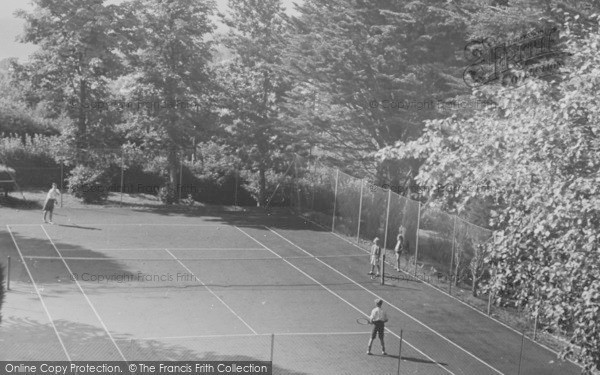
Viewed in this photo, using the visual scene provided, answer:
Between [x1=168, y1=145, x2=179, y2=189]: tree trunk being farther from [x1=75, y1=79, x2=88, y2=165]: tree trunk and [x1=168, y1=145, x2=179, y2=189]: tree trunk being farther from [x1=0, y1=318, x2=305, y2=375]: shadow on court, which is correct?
[x1=0, y1=318, x2=305, y2=375]: shadow on court

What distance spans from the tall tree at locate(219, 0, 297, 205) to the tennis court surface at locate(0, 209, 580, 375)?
851 cm

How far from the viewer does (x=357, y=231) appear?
116 feet

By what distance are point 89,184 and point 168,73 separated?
6.75 meters

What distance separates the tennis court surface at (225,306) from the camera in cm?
1966

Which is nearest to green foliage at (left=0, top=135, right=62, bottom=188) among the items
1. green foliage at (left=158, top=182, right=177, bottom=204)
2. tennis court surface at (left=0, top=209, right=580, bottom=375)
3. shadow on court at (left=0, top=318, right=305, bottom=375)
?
green foliage at (left=158, top=182, right=177, bottom=204)

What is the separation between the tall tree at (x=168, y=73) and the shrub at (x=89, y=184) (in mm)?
3096

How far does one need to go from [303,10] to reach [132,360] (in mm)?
28287

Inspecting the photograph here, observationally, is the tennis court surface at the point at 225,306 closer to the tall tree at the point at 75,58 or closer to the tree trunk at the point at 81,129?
the tree trunk at the point at 81,129

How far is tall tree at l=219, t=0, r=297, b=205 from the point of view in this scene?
141ft

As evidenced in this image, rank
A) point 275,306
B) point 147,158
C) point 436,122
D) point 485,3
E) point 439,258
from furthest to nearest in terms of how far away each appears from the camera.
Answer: point 147,158 → point 485,3 → point 439,258 → point 275,306 → point 436,122

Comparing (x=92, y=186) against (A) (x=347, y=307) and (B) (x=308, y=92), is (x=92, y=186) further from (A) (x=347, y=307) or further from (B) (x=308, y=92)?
(A) (x=347, y=307)

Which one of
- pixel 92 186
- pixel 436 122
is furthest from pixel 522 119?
pixel 92 186

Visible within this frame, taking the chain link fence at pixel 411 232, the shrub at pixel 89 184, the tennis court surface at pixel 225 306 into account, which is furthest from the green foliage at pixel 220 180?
the tennis court surface at pixel 225 306

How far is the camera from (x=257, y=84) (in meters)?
44.0
